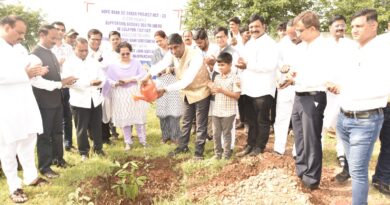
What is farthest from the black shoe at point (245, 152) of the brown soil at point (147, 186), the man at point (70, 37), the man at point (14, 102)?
the man at point (70, 37)

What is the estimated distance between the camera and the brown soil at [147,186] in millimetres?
4078

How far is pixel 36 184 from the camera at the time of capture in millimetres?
4422

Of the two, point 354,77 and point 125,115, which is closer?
point 354,77

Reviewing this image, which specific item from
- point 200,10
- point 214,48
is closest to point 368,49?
point 214,48

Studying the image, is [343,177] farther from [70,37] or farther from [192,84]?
[70,37]

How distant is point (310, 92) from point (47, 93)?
3.46 meters

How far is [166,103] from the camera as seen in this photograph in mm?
6262

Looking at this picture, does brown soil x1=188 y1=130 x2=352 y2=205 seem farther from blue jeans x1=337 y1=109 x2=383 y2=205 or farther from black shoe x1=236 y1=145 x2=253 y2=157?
blue jeans x1=337 y1=109 x2=383 y2=205

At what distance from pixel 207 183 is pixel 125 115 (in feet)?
7.63

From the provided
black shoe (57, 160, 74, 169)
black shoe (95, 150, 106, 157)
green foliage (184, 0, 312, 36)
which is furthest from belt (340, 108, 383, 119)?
green foliage (184, 0, 312, 36)

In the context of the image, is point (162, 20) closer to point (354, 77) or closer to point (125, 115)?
point (125, 115)

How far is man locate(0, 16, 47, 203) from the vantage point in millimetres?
3826

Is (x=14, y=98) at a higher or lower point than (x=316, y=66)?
lower

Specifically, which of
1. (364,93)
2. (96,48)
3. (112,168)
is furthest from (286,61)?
(96,48)
